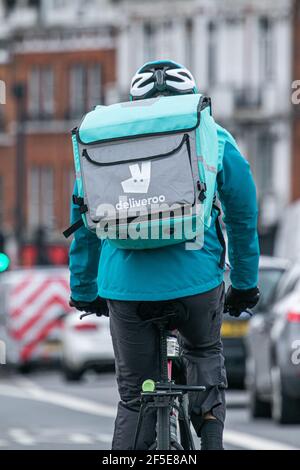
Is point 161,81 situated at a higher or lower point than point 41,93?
higher

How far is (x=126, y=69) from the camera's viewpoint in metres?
72.9

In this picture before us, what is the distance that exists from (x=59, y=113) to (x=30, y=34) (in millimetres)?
3516

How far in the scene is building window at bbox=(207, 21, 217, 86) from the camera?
69.0m

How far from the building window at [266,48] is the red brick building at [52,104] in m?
7.88

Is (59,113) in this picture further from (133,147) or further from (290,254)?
(133,147)

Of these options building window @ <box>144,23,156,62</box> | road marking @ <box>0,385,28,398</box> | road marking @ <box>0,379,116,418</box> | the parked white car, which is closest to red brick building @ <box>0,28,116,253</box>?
building window @ <box>144,23,156,62</box>

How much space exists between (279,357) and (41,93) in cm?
5908

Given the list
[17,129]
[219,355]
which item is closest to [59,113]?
[17,129]

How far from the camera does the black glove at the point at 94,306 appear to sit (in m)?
8.08

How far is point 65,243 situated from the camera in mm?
72125

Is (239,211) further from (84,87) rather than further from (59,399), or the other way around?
(84,87)

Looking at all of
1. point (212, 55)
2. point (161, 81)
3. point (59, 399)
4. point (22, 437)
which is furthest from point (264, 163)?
point (161, 81)

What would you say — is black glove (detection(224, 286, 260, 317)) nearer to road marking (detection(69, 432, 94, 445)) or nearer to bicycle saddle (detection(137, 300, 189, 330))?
bicycle saddle (detection(137, 300, 189, 330))

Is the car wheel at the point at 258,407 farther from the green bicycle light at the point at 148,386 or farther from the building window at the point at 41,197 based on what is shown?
the building window at the point at 41,197
